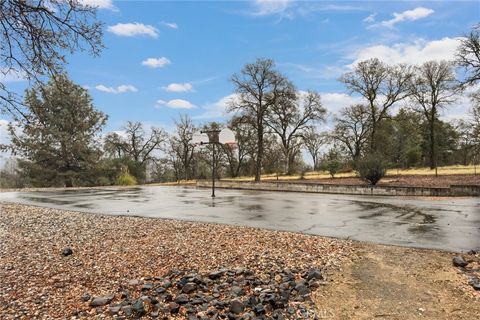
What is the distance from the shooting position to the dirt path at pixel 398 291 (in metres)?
3.88

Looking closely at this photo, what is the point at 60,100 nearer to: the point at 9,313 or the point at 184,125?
the point at 184,125

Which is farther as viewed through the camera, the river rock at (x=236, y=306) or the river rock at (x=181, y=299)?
the river rock at (x=181, y=299)

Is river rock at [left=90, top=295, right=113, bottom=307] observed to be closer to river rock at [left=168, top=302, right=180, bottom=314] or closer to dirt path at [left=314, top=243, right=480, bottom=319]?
river rock at [left=168, top=302, right=180, bottom=314]

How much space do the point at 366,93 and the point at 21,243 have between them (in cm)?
3489

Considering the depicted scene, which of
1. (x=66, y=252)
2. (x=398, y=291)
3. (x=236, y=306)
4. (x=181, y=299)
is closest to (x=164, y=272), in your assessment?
(x=181, y=299)

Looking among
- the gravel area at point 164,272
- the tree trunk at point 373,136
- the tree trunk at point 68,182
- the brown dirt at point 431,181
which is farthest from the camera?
the tree trunk at point 373,136

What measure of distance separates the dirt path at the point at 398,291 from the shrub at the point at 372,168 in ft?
45.6

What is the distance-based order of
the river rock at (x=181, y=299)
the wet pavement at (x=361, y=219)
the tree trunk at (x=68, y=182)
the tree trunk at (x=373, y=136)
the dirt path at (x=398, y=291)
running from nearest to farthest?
the dirt path at (x=398, y=291) < the river rock at (x=181, y=299) < the wet pavement at (x=361, y=219) < the tree trunk at (x=68, y=182) < the tree trunk at (x=373, y=136)

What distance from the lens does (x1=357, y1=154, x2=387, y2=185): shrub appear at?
18.7 meters

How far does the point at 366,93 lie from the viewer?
1430 inches

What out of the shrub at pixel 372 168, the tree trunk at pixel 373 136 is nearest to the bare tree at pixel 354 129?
the tree trunk at pixel 373 136

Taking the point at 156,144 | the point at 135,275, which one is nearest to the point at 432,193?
the point at 135,275

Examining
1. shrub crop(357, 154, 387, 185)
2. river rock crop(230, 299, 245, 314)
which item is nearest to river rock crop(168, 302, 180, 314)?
river rock crop(230, 299, 245, 314)

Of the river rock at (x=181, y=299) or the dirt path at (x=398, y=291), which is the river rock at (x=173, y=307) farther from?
the dirt path at (x=398, y=291)
